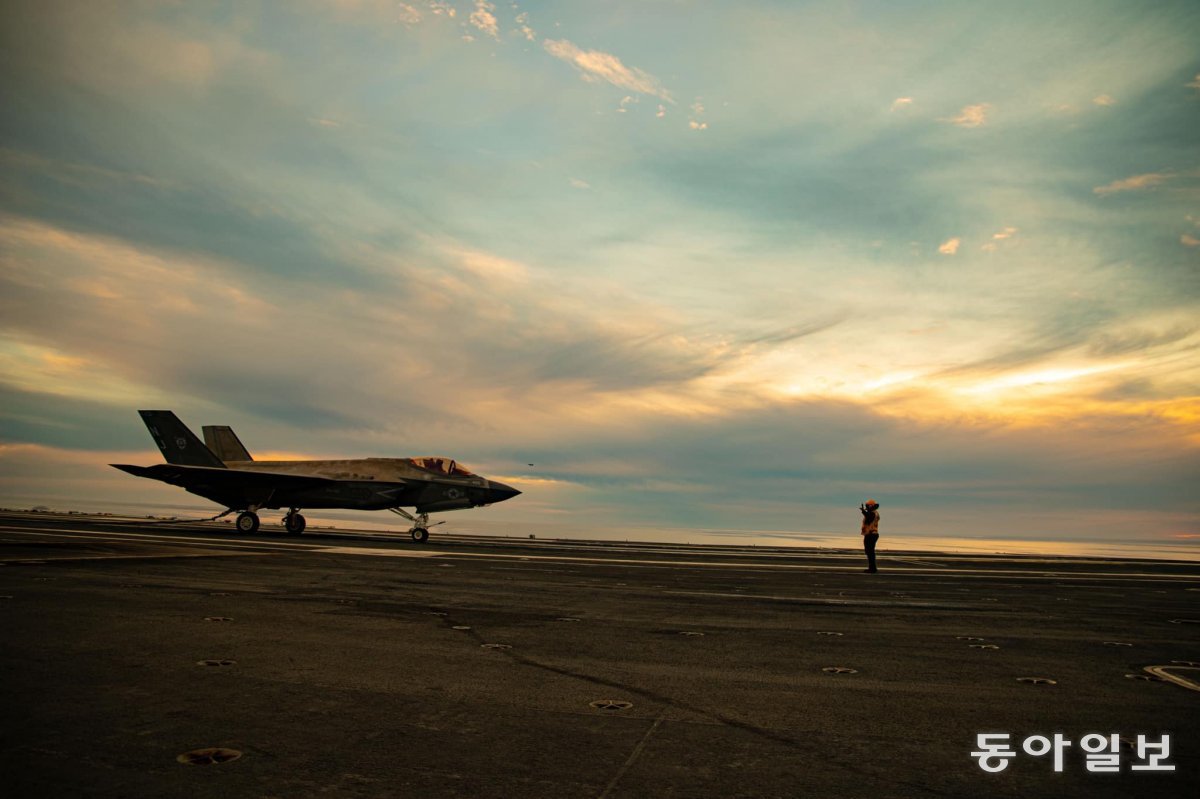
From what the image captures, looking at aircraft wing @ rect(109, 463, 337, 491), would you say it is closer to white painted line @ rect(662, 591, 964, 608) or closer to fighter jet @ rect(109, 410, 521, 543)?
fighter jet @ rect(109, 410, 521, 543)

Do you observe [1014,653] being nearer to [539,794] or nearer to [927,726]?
[927,726]

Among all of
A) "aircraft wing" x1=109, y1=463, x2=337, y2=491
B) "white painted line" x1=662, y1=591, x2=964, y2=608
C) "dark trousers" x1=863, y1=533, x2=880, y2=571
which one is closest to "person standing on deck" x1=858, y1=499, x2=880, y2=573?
"dark trousers" x1=863, y1=533, x2=880, y2=571

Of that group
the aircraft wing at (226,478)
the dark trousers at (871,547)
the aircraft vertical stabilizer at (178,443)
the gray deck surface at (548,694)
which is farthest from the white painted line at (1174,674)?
the aircraft vertical stabilizer at (178,443)

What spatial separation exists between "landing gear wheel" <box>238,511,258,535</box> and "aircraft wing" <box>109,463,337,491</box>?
1.47 m

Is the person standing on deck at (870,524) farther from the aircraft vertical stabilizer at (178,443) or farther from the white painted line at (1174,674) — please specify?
the aircraft vertical stabilizer at (178,443)

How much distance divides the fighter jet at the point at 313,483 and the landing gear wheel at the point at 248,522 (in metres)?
0.05

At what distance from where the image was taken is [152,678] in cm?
531

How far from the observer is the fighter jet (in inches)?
1307

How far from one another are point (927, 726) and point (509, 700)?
2.90 m

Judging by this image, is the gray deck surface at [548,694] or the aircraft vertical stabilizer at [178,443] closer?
the gray deck surface at [548,694]

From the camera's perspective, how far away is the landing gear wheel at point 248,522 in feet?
115

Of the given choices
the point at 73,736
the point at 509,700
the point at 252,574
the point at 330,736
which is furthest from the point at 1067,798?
the point at 252,574

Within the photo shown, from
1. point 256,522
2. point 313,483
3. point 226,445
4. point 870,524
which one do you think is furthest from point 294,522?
point 870,524

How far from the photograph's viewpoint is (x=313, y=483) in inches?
1340
